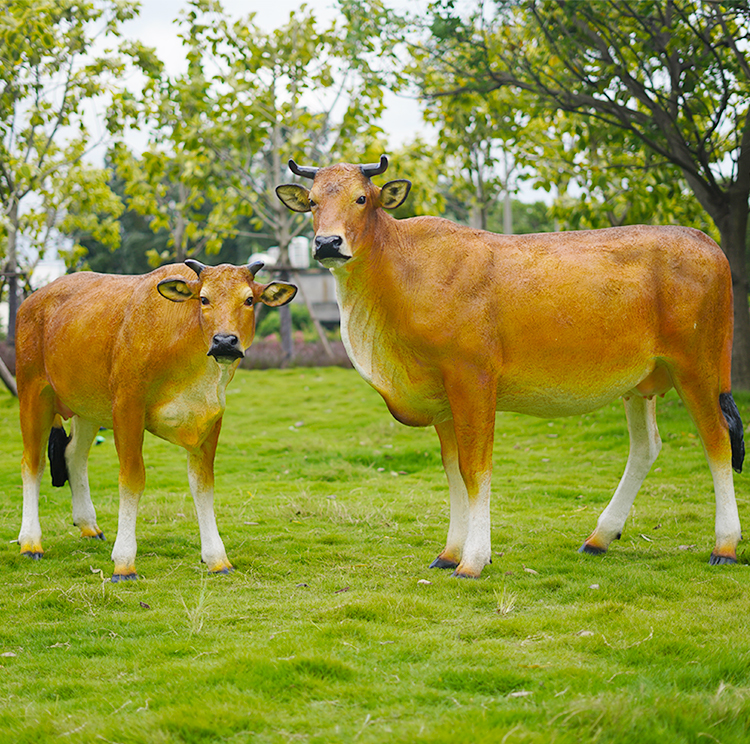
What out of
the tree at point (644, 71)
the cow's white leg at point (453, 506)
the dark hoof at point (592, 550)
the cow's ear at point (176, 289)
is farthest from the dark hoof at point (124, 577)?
the tree at point (644, 71)

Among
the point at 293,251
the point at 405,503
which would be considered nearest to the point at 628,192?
the point at 405,503

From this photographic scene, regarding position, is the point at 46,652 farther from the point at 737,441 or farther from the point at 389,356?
the point at 737,441

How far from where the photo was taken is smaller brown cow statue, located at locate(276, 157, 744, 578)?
19.2 ft

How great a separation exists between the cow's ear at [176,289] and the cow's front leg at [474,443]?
1.82 metres

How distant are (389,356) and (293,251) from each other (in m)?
33.8

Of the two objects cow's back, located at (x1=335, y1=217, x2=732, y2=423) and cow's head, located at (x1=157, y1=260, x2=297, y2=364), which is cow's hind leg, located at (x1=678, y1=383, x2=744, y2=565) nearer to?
cow's back, located at (x1=335, y1=217, x2=732, y2=423)

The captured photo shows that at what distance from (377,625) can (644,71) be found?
9.16 meters

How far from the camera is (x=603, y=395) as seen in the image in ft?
20.4

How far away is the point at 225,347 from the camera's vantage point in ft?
18.4

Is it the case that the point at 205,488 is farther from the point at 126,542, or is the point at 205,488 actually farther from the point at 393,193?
the point at 393,193

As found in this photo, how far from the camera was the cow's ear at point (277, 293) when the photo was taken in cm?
618

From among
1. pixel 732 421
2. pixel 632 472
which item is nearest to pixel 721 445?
pixel 732 421

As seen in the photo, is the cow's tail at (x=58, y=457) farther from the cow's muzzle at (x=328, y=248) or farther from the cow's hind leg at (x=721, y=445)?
the cow's hind leg at (x=721, y=445)

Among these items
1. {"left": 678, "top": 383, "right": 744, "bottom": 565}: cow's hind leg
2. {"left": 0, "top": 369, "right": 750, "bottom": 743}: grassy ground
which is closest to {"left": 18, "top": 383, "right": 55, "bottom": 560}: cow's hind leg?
{"left": 0, "top": 369, "right": 750, "bottom": 743}: grassy ground
